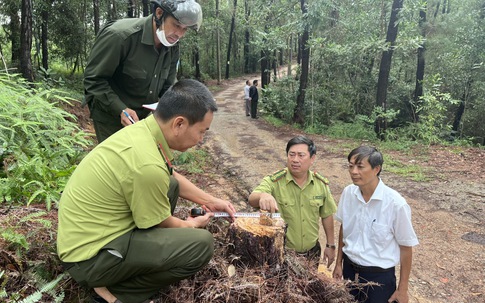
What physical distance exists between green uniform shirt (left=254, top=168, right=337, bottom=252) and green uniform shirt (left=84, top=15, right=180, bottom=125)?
4.87ft

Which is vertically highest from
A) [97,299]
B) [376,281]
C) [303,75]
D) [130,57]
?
[130,57]

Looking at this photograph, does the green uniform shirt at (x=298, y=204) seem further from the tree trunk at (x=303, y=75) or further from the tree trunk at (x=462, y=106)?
the tree trunk at (x=462, y=106)

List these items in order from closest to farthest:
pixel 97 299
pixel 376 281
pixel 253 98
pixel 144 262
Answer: pixel 144 262 → pixel 97 299 → pixel 376 281 → pixel 253 98

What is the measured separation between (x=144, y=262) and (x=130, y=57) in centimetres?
189

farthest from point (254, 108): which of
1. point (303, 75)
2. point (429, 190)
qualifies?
point (429, 190)

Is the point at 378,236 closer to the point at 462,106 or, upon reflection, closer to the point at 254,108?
the point at 254,108

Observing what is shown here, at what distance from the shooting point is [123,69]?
3084 millimetres

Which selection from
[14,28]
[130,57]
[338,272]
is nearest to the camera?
[130,57]

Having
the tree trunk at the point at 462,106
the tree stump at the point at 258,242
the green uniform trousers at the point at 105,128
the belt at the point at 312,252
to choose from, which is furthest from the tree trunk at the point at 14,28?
the tree trunk at the point at 462,106

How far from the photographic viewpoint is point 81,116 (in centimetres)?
933

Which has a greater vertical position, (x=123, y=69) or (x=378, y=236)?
(x=123, y=69)

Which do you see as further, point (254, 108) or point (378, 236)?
point (254, 108)

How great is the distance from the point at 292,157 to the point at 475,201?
580cm

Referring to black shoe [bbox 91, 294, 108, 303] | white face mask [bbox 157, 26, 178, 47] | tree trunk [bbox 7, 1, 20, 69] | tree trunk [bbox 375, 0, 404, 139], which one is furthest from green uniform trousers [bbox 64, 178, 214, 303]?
tree trunk [bbox 7, 1, 20, 69]
